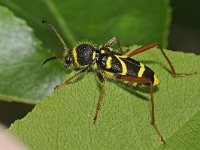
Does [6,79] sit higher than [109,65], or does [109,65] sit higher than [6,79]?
[6,79]

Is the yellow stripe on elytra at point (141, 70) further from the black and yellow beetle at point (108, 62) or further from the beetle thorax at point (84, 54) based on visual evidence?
the beetle thorax at point (84, 54)

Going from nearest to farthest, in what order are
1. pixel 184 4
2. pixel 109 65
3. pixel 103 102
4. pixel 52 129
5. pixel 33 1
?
1. pixel 52 129
2. pixel 103 102
3. pixel 33 1
4. pixel 109 65
5. pixel 184 4

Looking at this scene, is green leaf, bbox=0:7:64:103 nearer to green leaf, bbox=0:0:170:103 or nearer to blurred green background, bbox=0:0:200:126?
green leaf, bbox=0:0:170:103

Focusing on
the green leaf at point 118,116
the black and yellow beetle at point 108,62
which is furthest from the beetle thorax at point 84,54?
the green leaf at point 118,116

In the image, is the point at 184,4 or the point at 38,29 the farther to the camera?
the point at 184,4

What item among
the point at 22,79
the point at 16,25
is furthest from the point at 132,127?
the point at 16,25

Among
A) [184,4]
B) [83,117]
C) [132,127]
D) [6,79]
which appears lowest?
[184,4]

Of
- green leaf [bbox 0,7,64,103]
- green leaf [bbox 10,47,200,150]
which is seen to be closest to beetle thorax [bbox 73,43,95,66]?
green leaf [bbox 0,7,64,103]

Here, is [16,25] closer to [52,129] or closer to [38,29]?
[38,29]

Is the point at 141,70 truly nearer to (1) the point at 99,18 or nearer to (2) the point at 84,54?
(1) the point at 99,18
